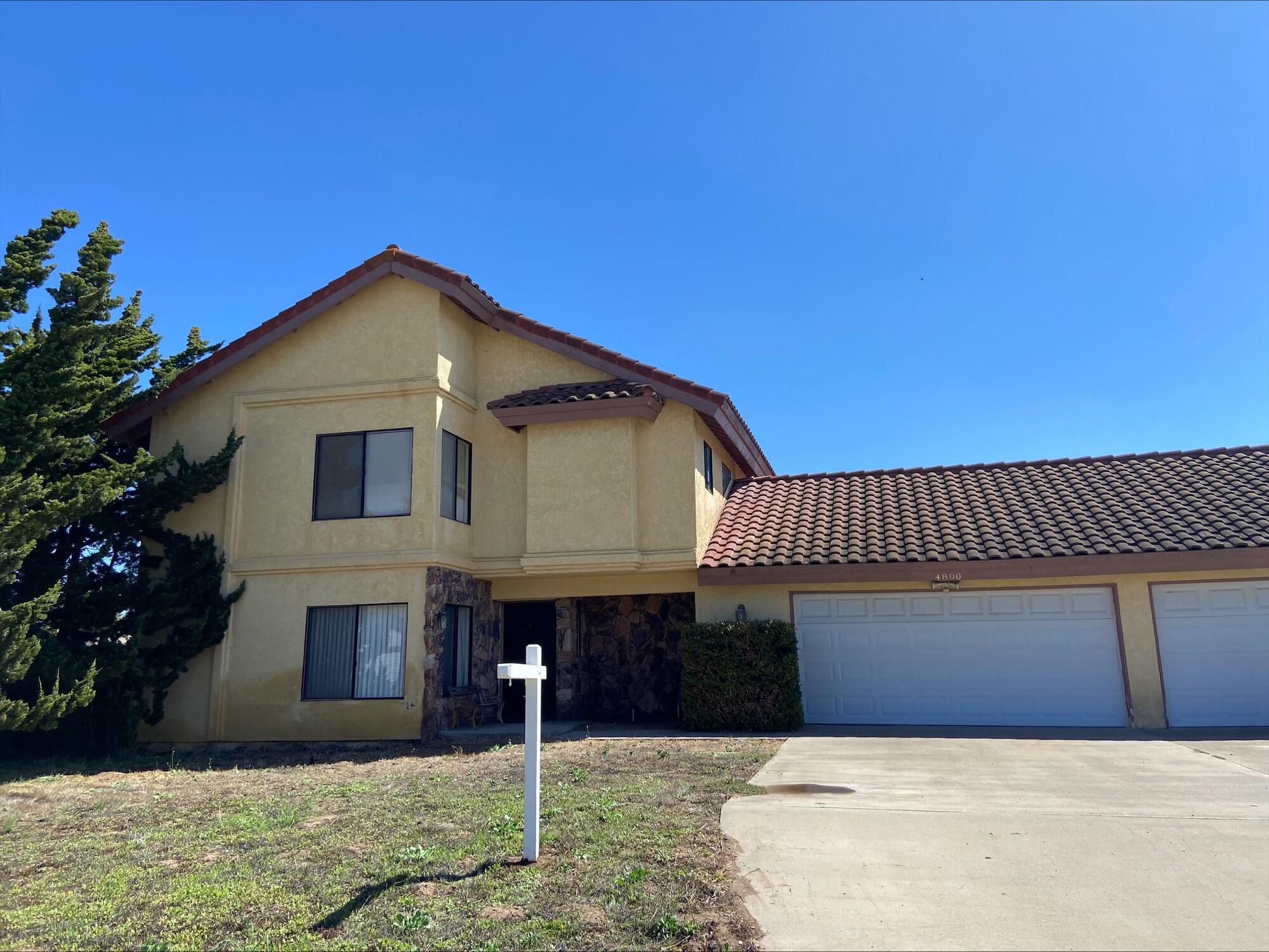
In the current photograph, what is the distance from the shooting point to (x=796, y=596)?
14.8m

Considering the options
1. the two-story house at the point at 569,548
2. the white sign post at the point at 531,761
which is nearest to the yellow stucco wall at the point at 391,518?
the two-story house at the point at 569,548

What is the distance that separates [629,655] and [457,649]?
359cm

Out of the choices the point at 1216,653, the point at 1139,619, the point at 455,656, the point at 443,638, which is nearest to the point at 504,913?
the point at 443,638

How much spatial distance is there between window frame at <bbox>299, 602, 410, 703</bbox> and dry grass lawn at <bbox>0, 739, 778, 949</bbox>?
3.16 meters

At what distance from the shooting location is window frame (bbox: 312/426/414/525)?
14.3m

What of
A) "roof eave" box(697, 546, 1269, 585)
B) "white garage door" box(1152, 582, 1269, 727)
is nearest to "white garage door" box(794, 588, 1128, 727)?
"roof eave" box(697, 546, 1269, 585)

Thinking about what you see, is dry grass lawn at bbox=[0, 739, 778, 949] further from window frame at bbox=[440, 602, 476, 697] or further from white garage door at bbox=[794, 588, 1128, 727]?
white garage door at bbox=[794, 588, 1128, 727]

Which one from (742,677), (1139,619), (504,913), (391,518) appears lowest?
(504,913)

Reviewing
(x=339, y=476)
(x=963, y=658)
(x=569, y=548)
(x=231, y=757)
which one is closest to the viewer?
(x=231, y=757)

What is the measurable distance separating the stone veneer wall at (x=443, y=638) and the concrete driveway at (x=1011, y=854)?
5963mm

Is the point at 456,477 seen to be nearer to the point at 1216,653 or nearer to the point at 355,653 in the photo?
the point at 355,653

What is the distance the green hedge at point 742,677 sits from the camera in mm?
13461

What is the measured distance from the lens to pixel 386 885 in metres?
5.63

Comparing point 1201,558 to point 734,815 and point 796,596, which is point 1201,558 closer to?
point 796,596
